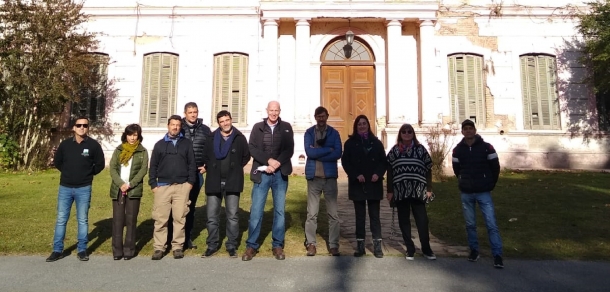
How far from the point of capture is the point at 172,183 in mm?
4941

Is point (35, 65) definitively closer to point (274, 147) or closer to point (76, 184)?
point (76, 184)

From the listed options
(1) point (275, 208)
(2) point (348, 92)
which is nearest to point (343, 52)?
(2) point (348, 92)

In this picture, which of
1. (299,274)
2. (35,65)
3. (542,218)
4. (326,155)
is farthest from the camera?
(35,65)

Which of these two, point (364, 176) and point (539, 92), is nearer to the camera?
point (364, 176)

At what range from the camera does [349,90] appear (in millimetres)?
14266

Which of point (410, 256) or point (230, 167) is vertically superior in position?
point (230, 167)

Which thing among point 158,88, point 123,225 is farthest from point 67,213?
point 158,88

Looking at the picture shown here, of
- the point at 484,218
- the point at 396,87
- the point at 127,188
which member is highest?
the point at 396,87

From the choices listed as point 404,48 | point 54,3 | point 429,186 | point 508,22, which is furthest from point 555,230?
point 54,3

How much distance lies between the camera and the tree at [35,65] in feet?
37.5

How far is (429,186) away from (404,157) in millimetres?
467

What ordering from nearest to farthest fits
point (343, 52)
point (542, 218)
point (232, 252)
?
1. point (232, 252)
2. point (542, 218)
3. point (343, 52)

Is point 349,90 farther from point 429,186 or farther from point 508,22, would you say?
point 429,186

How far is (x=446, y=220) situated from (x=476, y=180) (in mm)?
2241
